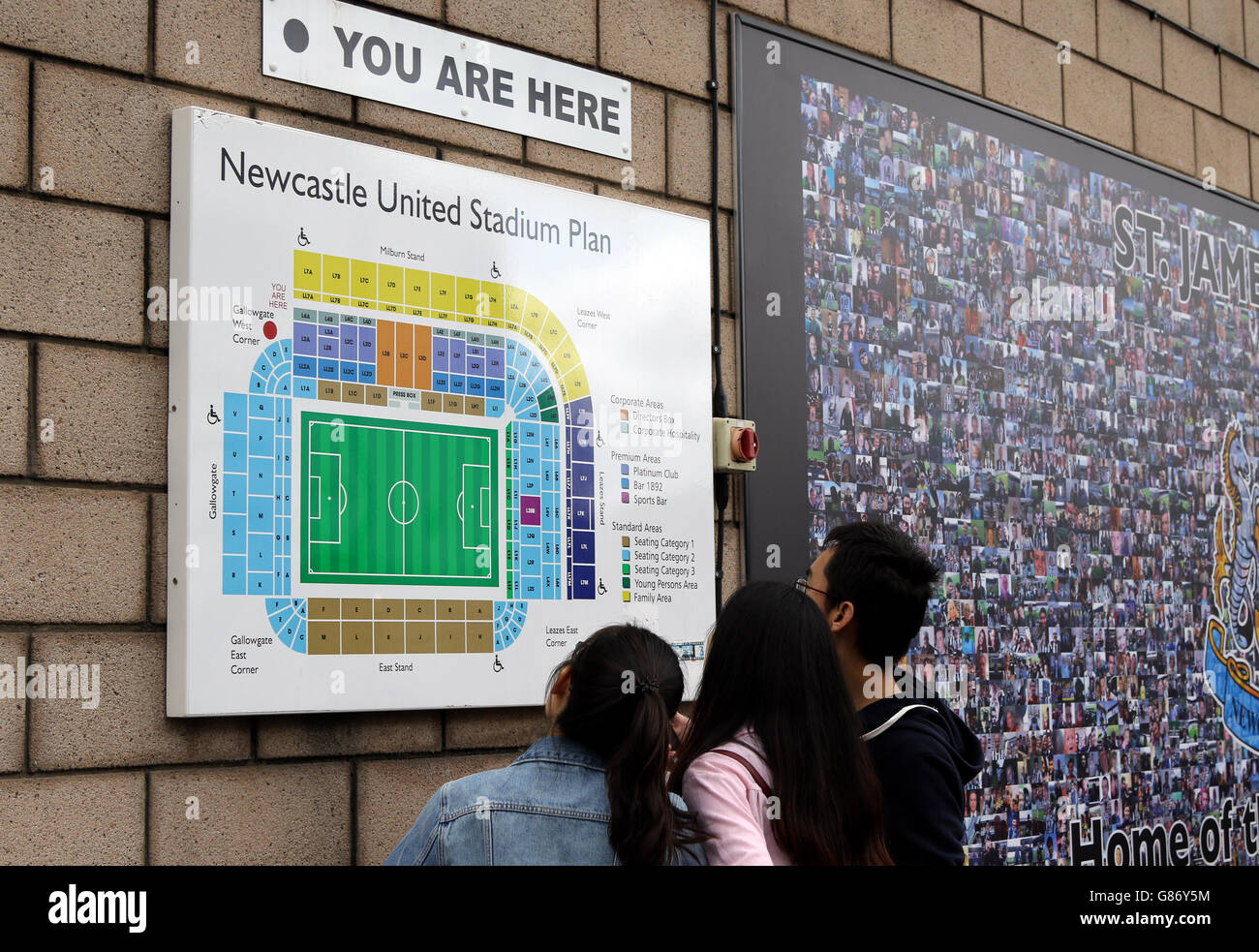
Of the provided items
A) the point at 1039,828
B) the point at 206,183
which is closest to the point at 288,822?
the point at 206,183

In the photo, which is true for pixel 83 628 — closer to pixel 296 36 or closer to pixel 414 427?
pixel 414 427

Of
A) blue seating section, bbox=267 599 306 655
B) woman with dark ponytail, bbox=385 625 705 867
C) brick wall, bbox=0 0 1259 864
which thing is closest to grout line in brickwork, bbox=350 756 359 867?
brick wall, bbox=0 0 1259 864

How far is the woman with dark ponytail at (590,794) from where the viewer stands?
2.18m

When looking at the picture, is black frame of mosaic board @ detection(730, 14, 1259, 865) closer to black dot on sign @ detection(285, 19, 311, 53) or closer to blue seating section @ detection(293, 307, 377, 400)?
blue seating section @ detection(293, 307, 377, 400)

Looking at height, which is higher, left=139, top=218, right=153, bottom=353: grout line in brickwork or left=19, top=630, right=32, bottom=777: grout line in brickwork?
left=139, top=218, right=153, bottom=353: grout line in brickwork

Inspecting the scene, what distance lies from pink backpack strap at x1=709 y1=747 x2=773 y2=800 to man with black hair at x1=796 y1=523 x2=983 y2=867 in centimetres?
34

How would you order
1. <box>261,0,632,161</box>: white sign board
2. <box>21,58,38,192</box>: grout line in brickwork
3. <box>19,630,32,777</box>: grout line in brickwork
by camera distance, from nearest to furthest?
<box>19,630,32,777</box>: grout line in brickwork < <box>21,58,38,192</box>: grout line in brickwork < <box>261,0,632,161</box>: white sign board

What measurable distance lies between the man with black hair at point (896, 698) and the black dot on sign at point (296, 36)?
1728 millimetres

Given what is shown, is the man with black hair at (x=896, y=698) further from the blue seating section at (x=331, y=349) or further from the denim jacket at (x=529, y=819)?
the blue seating section at (x=331, y=349)

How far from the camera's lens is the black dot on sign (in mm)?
3162

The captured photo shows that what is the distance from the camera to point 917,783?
2.49 m

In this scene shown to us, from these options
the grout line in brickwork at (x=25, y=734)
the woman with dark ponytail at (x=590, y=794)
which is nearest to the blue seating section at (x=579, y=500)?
the woman with dark ponytail at (x=590, y=794)
